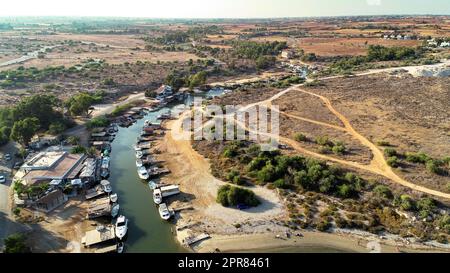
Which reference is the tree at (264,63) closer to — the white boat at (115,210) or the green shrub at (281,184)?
the green shrub at (281,184)

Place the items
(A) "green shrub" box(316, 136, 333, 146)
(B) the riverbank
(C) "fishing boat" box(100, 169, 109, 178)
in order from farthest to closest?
(A) "green shrub" box(316, 136, 333, 146) < (C) "fishing boat" box(100, 169, 109, 178) < (B) the riverbank

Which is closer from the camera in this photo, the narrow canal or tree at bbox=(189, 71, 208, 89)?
the narrow canal

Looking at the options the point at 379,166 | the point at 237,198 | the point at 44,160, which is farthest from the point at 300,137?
the point at 44,160

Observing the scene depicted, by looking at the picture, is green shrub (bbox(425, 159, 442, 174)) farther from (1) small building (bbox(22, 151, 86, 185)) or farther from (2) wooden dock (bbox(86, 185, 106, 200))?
(1) small building (bbox(22, 151, 86, 185))

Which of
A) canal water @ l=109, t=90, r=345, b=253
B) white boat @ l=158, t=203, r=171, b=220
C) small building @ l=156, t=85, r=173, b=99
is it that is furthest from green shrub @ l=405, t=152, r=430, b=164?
small building @ l=156, t=85, r=173, b=99

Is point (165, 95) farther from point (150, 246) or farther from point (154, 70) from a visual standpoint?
point (150, 246)

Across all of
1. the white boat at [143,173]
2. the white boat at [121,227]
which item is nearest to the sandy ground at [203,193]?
the white boat at [143,173]

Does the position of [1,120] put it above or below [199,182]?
above
